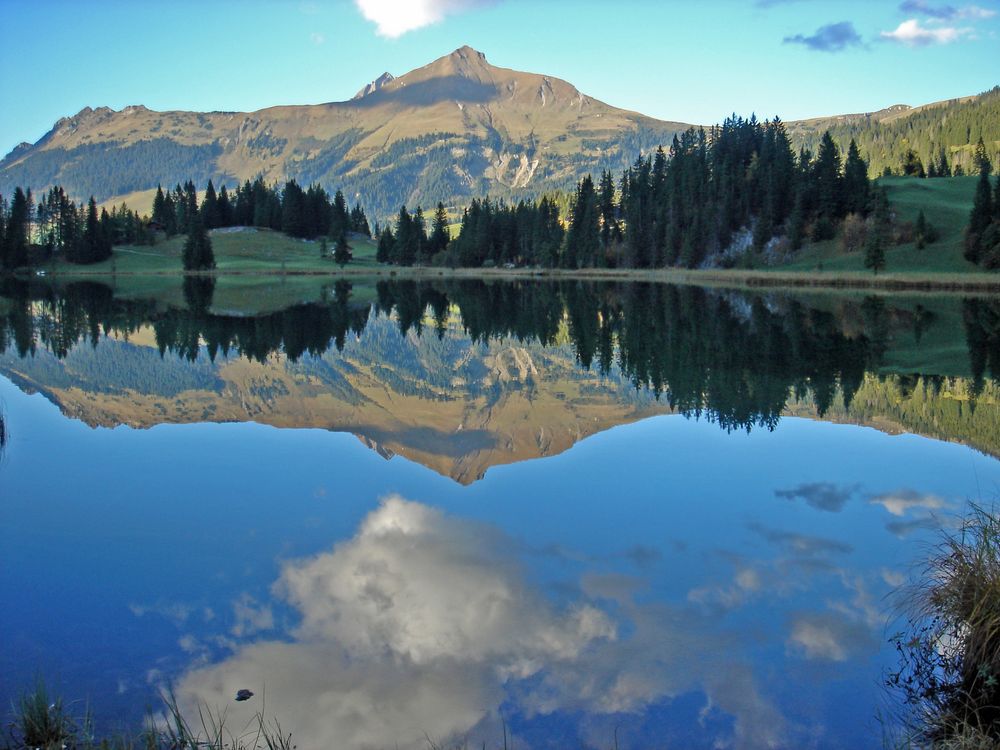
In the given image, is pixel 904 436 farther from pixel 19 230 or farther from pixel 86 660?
pixel 19 230

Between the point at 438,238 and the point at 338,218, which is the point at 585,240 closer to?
the point at 438,238

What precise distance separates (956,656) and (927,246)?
9241 cm

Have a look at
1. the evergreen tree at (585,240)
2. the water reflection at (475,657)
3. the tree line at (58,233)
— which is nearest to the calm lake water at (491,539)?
the water reflection at (475,657)

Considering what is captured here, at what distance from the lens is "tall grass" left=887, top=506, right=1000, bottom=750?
7.33m

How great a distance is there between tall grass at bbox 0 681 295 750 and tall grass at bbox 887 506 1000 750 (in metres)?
Result: 5.52

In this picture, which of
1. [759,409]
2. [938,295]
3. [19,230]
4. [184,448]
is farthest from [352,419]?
[19,230]

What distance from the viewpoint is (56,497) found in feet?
48.1

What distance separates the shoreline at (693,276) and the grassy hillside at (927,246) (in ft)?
15.3

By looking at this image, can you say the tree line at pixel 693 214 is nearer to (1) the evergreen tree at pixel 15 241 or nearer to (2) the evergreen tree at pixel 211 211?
(2) the evergreen tree at pixel 211 211

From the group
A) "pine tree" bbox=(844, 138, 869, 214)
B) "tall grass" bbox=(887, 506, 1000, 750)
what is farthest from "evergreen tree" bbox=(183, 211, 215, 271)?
"tall grass" bbox=(887, 506, 1000, 750)

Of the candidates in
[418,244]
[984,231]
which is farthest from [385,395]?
[418,244]

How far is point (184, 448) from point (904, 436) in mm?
16377

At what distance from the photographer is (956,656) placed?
848 cm

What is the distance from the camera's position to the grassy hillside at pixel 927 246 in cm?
8548
